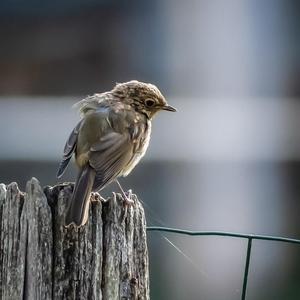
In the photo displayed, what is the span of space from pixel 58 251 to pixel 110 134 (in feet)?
5.82

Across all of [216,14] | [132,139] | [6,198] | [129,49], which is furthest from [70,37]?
[6,198]

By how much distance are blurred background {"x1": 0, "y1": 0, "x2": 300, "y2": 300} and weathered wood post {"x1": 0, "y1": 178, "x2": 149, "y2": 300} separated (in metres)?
7.75

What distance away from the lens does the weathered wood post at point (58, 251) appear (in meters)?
2.83

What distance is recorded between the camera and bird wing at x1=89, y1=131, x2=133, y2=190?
13.6ft

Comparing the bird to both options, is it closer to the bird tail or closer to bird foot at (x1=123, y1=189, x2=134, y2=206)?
the bird tail

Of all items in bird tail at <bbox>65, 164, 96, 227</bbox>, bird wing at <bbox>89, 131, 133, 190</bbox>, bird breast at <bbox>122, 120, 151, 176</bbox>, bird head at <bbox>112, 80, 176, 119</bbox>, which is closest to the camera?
bird tail at <bbox>65, 164, 96, 227</bbox>

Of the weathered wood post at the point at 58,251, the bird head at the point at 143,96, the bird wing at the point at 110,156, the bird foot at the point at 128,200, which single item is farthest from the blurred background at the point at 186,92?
the weathered wood post at the point at 58,251

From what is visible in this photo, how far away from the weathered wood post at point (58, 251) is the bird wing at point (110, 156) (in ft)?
3.28

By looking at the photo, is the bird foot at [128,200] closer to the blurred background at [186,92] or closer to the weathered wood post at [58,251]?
the weathered wood post at [58,251]

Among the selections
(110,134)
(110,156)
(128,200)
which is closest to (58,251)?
(128,200)

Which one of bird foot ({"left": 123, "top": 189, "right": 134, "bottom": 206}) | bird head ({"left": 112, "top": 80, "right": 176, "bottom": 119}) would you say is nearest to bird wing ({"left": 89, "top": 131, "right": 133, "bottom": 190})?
bird head ({"left": 112, "top": 80, "right": 176, "bottom": 119})

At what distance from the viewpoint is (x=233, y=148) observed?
1134 cm

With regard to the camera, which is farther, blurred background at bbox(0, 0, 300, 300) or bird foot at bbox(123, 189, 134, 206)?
blurred background at bbox(0, 0, 300, 300)

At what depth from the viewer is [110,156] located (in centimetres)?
439
